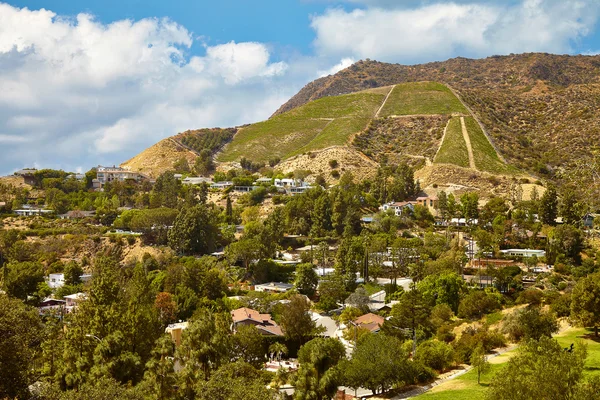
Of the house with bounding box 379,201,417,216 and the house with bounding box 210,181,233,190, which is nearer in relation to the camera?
the house with bounding box 379,201,417,216

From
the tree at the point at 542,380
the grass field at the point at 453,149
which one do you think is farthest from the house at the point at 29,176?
the tree at the point at 542,380

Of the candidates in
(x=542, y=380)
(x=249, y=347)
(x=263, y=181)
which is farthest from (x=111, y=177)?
(x=542, y=380)

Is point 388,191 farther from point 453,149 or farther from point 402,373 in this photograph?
point 402,373

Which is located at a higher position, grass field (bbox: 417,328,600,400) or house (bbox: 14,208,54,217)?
house (bbox: 14,208,54,217)

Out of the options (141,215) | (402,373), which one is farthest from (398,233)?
(402,373)

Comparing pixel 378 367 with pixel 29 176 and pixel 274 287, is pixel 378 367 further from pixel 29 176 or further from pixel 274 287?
pixel 29 176

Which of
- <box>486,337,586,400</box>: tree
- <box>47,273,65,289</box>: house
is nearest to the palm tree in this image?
<box>486,337,586,400</box>: tree

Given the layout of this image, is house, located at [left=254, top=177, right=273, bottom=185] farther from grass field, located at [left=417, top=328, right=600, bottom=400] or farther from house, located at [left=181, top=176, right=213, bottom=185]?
grass field, located at [left=417, top=328, right=600, bottom=400]

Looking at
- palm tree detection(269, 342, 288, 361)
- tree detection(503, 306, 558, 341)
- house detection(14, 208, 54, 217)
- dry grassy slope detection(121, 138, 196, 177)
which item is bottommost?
palm tree detection(269, 342, 288, 361)
